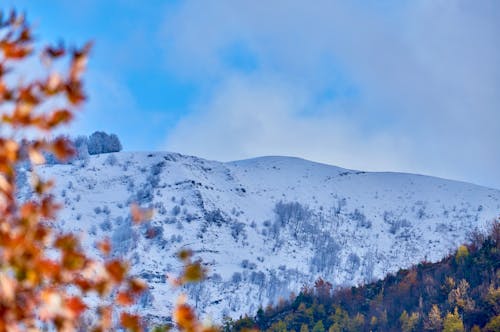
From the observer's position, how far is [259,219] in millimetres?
167750

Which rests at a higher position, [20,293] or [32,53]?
[32,53]

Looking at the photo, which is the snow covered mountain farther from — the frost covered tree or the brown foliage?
the brown foliage

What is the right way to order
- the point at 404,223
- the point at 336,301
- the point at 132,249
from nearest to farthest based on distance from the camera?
1. the point at 336,301
2. the point at 132,249
3. the point at 404,223

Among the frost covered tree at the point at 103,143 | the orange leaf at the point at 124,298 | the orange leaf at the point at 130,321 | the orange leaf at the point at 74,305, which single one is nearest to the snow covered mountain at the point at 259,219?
the frost covered tree at the point at 103,143

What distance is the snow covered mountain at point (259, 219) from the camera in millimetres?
143125

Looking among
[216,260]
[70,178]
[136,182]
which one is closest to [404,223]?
[216,260]

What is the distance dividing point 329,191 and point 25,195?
217ft

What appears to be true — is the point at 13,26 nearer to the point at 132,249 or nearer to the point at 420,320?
the point at 420,320

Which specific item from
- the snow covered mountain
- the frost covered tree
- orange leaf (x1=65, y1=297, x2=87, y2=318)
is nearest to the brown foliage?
orange leaf (x1=65, y1=297, x2=87, y2=318)

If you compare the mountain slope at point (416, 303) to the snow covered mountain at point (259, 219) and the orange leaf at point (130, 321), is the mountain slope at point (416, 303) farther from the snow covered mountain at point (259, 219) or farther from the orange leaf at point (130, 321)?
the orange leaf at point (130, 321)

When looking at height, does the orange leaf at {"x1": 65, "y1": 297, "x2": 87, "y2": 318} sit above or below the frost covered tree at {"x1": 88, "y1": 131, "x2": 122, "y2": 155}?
below

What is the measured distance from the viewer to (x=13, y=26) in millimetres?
4457

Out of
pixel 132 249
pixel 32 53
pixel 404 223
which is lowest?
pixel 32 53

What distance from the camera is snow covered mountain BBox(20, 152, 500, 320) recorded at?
14312 cm
